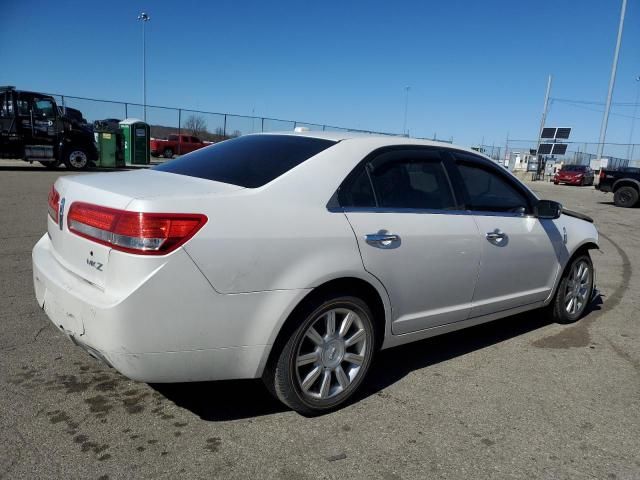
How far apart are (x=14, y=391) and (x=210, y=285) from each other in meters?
1.55

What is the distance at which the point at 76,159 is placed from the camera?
18953 mm

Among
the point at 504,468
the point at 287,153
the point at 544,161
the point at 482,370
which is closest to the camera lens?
the point at 504,468

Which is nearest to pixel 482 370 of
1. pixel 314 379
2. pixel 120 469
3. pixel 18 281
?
pixel 314 379

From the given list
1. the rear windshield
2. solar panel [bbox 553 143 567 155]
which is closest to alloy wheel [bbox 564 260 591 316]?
the rear windshield

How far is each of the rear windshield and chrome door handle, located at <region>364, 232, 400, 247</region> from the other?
594 millimetres

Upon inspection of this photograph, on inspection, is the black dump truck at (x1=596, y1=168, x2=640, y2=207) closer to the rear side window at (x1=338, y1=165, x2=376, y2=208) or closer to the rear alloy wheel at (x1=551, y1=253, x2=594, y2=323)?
the rear alloy wheel at (x1=551, y1=253, x2=594, y2=323)

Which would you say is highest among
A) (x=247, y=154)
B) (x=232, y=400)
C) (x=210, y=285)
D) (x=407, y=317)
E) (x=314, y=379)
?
(x=247, y=154)

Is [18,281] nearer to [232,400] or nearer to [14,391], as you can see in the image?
[14,391]

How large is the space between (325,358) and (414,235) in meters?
0.93

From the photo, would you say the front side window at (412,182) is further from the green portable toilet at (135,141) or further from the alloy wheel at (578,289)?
the green portable toilet at (135,141)

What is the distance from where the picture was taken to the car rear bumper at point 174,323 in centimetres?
241

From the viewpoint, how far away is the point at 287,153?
3260 mm

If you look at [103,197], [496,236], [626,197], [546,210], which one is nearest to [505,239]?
[496,236]

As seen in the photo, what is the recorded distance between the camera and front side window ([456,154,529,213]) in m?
3.91
